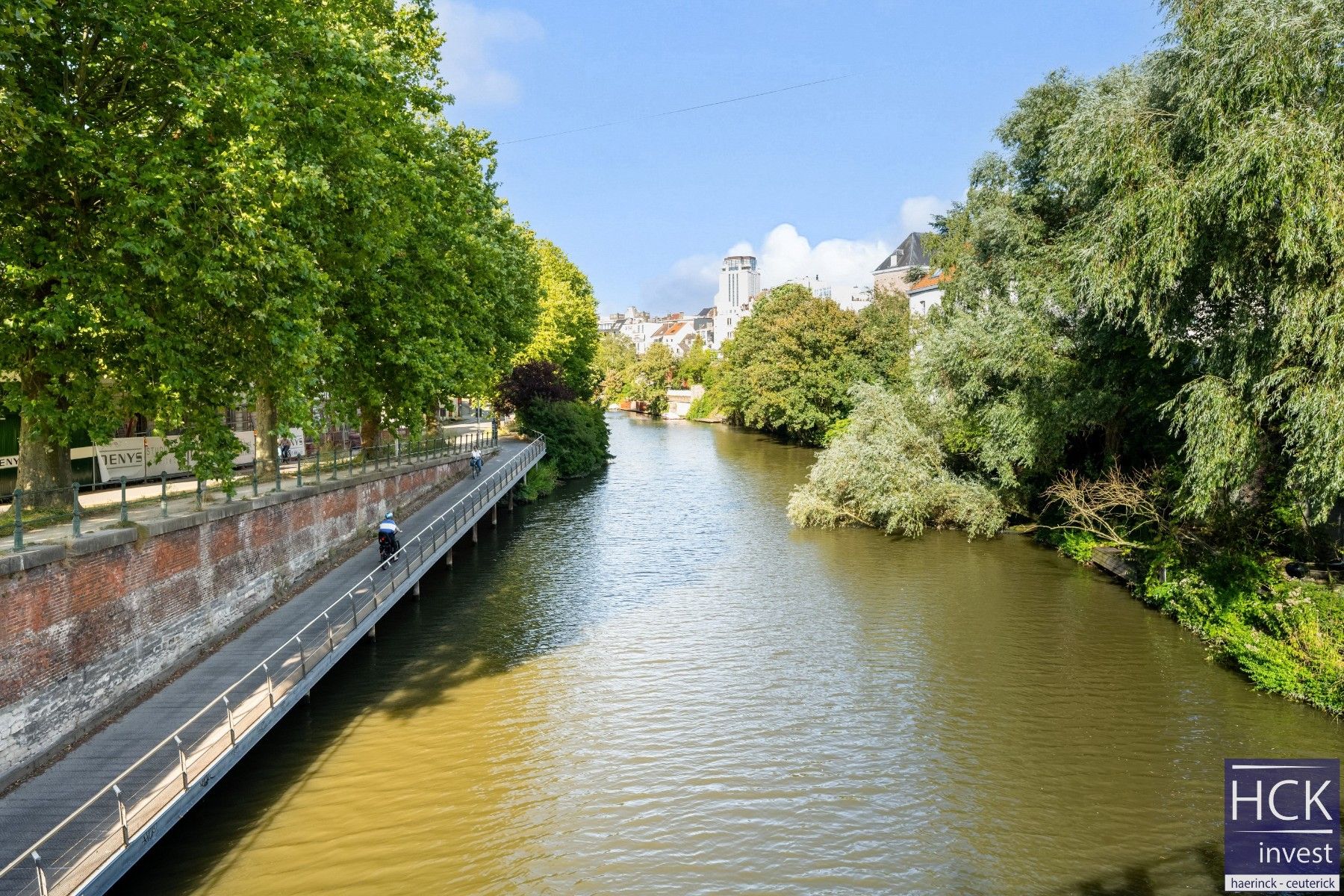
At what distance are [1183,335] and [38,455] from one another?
21.0 metres

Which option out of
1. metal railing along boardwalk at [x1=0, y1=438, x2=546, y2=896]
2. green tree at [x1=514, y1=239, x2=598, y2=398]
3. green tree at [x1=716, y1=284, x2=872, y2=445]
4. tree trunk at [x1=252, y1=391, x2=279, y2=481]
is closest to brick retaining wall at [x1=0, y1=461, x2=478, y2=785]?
metal railing along boardwalk at [x1=0, y1=438, x2=546, y2=896]

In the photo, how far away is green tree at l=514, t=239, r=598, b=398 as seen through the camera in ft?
182

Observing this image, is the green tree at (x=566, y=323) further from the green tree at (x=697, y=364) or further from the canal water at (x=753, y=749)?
the green tree at (x=697, y=364)

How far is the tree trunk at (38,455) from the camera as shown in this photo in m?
13.6

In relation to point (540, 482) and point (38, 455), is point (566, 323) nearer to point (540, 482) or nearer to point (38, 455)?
point (540, 482)

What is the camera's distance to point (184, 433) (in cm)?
1435

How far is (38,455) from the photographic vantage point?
46.2 feet

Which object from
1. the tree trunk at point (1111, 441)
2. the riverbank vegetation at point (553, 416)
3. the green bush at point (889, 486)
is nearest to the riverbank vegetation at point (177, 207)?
the green bush at point (889, 486)

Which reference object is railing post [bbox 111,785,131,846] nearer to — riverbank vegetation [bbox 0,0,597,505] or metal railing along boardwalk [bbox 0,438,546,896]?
metal railing along boardwalk [bbox 0,438,546,896]

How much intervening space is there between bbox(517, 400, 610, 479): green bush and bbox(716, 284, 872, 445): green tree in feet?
52.1

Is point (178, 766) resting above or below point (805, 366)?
below

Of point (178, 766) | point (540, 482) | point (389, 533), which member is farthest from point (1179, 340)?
point (540, 482)

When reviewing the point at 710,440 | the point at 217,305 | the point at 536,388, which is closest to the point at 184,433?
the point at 217,305

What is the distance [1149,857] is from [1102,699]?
516 centimetres
